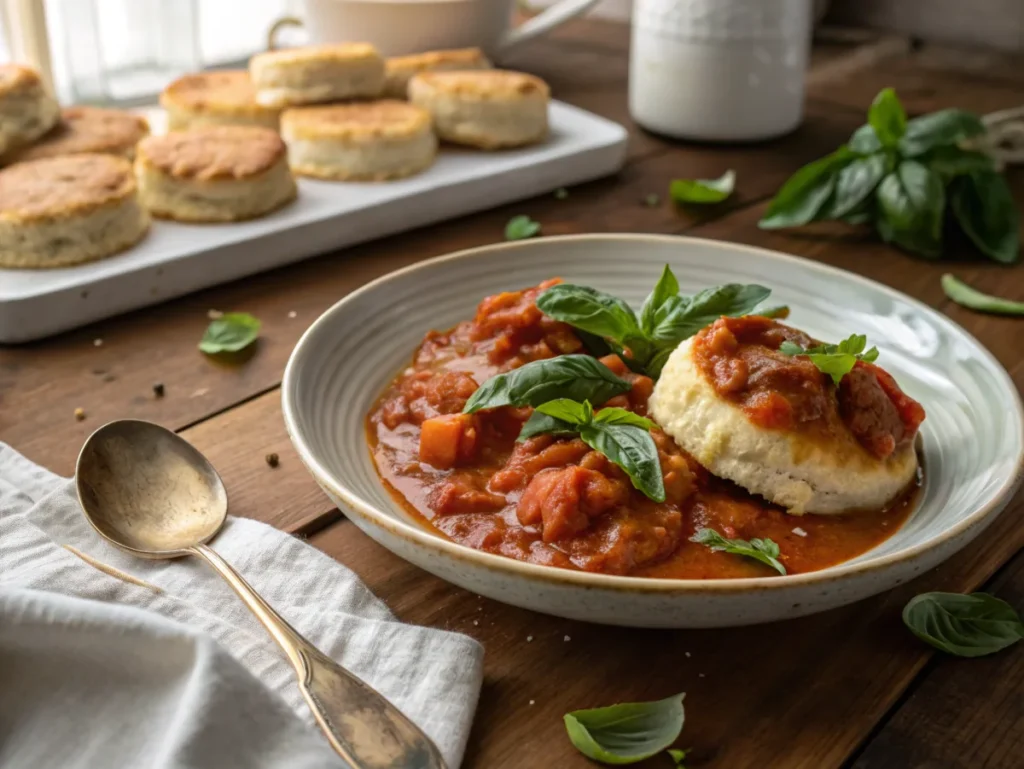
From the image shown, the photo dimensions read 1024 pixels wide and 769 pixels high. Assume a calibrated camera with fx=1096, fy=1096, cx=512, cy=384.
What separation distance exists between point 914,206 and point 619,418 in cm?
164

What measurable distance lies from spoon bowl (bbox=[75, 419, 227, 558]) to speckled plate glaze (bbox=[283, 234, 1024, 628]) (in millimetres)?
233

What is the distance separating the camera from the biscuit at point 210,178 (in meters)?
2.90

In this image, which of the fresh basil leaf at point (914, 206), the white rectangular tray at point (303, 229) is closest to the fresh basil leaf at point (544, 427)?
the white rectangular tray at point (303, 229)

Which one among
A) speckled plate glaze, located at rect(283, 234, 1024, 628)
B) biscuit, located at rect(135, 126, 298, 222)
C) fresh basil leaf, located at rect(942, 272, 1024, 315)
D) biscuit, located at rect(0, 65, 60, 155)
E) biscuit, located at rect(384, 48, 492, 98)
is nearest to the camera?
speckled plate glaze, located at rect(283, 234, 1024, 628)

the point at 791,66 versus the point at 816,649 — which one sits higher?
the point at 791,66

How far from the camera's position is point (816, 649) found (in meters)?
1.63

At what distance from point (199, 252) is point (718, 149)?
1.95 meters

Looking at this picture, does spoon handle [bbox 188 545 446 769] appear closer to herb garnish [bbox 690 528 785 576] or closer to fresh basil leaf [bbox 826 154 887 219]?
herb garnish [bbox 690 528 785 576]

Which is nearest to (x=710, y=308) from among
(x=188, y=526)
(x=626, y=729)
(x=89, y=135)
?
(x=626, y=729)

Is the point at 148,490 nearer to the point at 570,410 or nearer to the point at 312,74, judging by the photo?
the point at 570,410

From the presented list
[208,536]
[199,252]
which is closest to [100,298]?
[199,252]

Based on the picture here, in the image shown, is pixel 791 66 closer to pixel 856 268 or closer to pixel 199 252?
pixel 856 268

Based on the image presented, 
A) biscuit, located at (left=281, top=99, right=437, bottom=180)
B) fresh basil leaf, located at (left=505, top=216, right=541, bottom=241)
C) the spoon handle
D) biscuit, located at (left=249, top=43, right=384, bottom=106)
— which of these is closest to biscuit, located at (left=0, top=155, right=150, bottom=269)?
biscuit, located at (left=281, top=99, right=437, bottom=180)

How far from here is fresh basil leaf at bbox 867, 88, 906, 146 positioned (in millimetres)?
3047
